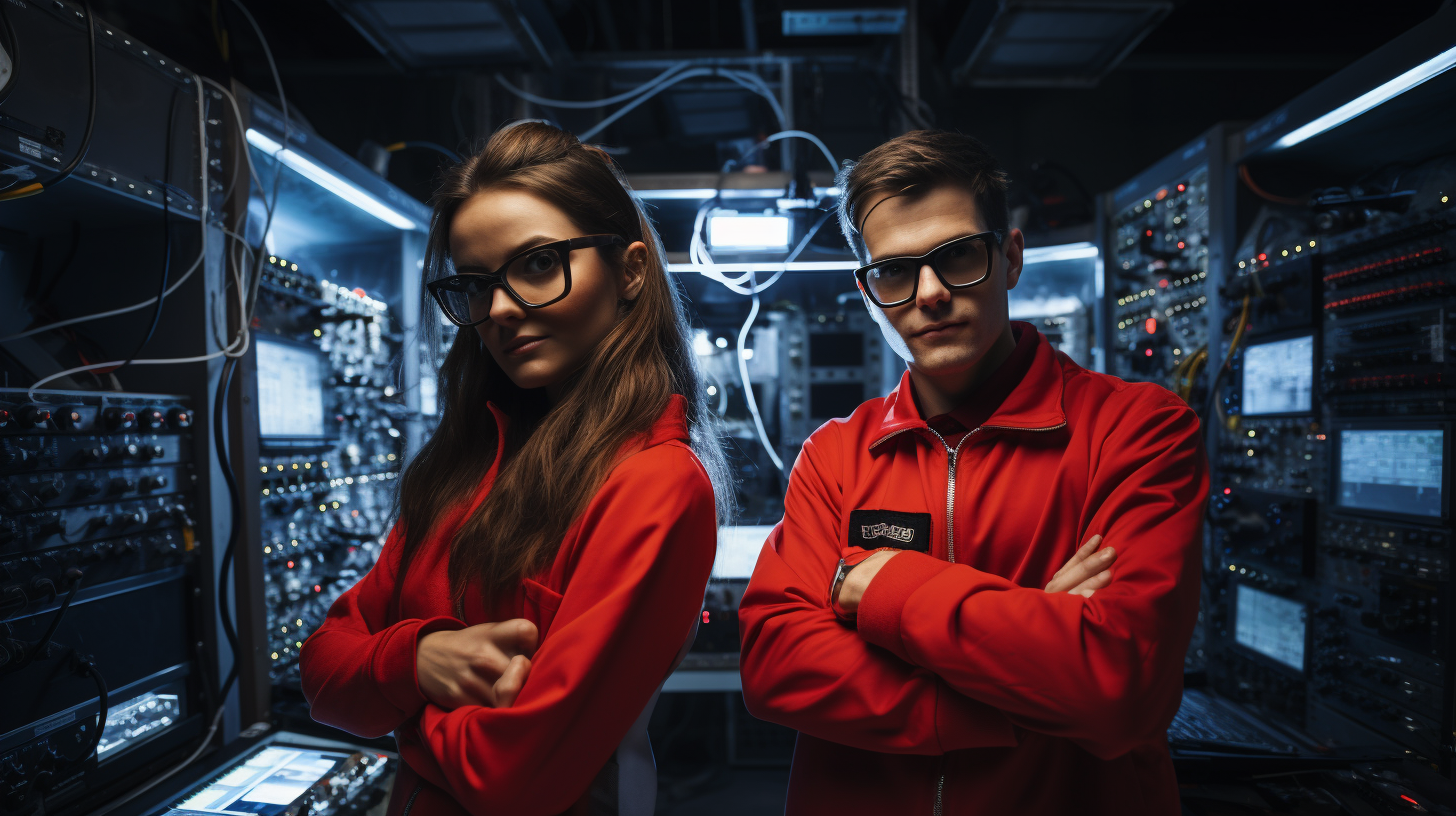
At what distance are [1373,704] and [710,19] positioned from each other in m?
5.05

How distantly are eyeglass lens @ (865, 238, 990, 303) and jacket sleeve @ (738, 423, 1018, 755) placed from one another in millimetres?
492

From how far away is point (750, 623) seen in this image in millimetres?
1358

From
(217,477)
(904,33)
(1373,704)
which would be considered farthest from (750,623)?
(904,33)

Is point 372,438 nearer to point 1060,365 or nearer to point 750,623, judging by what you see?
point 750,623

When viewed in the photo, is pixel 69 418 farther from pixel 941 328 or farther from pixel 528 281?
pixel 941 328

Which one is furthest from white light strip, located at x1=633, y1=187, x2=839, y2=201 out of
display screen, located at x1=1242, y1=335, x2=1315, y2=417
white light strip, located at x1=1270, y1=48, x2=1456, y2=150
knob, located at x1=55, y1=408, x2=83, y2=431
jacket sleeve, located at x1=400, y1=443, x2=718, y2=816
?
jacket sleeve, located at x1=400, y1=443, x2=718, y2=816

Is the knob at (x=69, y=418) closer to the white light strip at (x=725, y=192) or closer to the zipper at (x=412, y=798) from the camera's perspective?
the zipper at (x=412, y=798)

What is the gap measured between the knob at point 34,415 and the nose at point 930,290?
1.79 metres

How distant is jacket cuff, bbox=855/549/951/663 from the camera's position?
116 centimetres

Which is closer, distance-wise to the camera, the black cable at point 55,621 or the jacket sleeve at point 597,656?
the jacket sleeve at point 597,656

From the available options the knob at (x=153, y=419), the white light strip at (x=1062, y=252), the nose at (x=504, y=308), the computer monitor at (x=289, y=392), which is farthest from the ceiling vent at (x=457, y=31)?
the white light strip at (x=1062, y=252)

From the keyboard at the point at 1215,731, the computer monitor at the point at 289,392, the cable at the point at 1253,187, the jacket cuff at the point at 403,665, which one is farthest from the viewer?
the cable at the point at 1253,187

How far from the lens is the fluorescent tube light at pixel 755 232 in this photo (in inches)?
119

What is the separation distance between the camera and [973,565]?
4.35 feet
